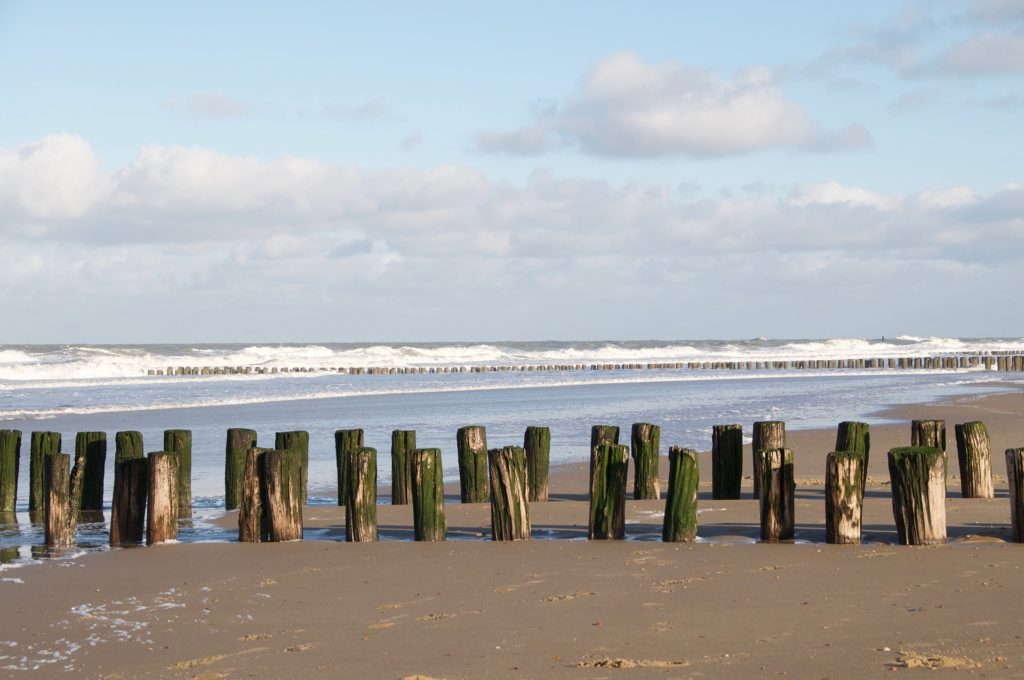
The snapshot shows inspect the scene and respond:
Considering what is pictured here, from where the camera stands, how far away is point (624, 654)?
209 inches

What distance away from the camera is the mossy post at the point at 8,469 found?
11.3 metres

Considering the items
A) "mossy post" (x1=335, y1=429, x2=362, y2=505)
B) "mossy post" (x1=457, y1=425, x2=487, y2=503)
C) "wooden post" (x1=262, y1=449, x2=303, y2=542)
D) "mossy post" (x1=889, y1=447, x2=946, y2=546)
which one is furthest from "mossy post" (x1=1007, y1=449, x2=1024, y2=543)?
"mossy post" (x1=335, y1=429, x2=362, y2=505)

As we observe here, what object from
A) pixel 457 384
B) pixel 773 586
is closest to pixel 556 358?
pixel 457 384

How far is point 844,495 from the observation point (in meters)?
8.17

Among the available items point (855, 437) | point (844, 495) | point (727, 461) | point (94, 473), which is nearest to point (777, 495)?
point (844, 495)

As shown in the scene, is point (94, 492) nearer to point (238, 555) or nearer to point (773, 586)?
point (238, 555)

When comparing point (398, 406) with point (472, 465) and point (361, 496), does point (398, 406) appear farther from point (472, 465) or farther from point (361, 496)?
point (361, 496)

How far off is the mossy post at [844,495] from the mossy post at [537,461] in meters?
3.82

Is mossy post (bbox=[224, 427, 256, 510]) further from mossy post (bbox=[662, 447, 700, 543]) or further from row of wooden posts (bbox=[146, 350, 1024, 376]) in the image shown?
row of wooden posts (bbox=[146, 350, 1024, 376])

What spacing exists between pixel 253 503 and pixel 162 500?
29.1 inches

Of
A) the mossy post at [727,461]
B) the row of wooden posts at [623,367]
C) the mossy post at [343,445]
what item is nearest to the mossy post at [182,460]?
the mossy post at [343,445]

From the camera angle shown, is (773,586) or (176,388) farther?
(176,388)

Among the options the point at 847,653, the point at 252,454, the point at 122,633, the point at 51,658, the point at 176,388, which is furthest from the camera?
the point at 176,388

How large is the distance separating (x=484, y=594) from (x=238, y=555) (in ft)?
8.67
